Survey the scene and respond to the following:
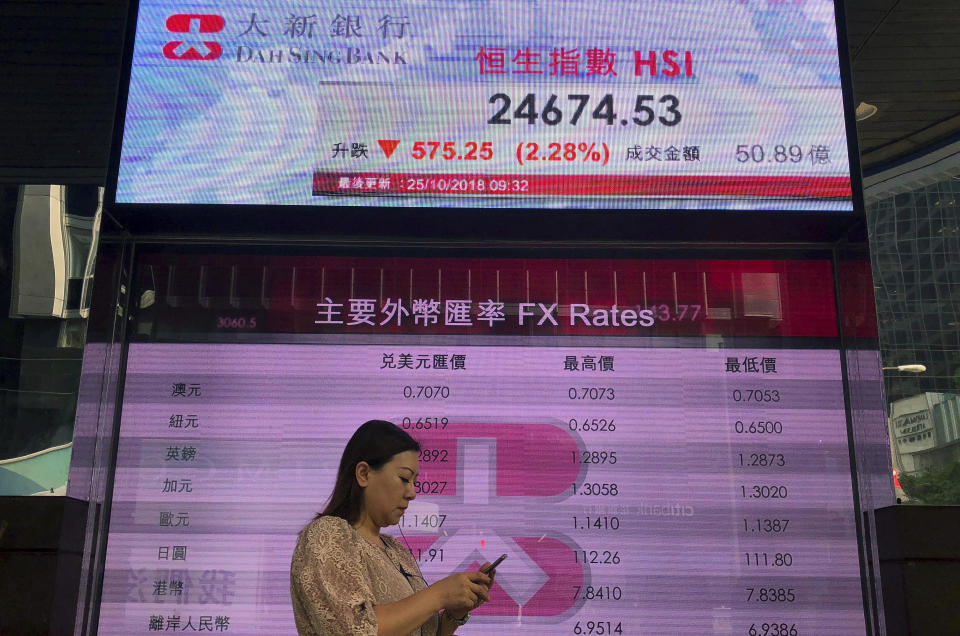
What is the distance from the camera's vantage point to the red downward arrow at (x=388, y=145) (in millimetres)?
3100

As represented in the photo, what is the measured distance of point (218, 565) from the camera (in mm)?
2953

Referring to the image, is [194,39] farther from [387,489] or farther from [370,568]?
[370,568]

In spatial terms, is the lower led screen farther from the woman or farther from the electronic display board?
Result: the woman

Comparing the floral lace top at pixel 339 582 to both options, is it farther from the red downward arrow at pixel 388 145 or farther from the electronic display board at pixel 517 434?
the red downward arrow at pixel 388 145

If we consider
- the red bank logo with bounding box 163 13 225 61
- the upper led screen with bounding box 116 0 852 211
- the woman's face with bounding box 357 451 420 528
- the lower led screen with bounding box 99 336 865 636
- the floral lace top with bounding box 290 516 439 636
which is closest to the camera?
the floral lace top with bounding box 290 516 439 636

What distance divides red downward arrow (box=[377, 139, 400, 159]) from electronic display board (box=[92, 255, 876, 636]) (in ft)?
1.30

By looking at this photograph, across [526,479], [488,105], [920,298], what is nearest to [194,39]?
[488,105]

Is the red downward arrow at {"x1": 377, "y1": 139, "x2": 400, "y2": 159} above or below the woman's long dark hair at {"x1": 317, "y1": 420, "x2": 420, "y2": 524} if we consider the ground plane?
above

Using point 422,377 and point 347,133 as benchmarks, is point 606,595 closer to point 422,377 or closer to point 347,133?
point 422,377

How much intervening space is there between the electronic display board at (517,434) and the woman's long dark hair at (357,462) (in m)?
0.98

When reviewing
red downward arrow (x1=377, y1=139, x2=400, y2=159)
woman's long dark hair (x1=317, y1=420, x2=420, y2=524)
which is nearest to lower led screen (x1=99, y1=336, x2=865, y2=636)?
red downward arrow (x1=377, y1=139, x2=400, y2=159)

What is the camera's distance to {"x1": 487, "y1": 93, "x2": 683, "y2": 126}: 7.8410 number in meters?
3.13

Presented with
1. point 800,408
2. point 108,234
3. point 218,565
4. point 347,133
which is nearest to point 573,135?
point 347,133

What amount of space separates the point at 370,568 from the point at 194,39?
7.08 feet
